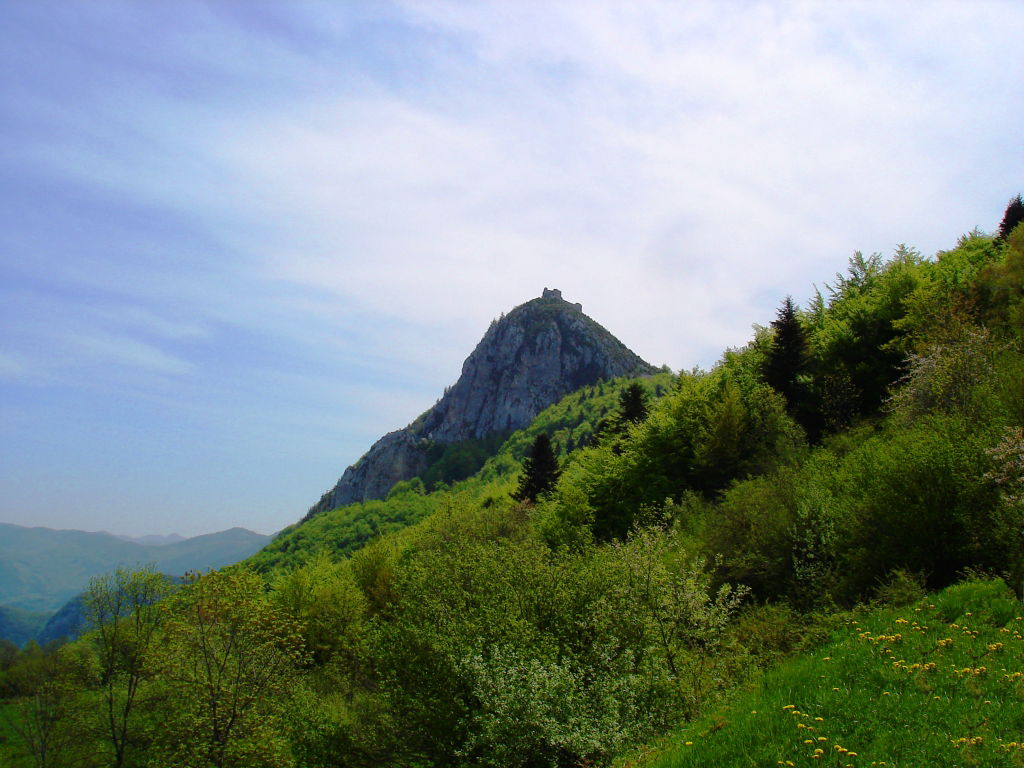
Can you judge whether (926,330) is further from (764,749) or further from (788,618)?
(764,749)

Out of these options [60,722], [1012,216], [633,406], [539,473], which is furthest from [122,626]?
[1012,216]

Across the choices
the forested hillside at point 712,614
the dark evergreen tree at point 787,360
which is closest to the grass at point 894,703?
the forested hillside at point 712,614

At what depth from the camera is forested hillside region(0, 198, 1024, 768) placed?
12828mm

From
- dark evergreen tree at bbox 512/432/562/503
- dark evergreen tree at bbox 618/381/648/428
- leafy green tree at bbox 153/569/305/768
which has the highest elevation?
dark evergreen tree at bbox 618/381/648/428

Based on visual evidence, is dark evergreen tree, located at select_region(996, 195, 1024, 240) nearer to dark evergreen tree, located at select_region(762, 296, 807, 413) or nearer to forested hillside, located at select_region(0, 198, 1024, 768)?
forested hillside, located at select_region(0, 198, 1024, 768)

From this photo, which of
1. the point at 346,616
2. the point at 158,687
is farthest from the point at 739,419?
the point at 158,687

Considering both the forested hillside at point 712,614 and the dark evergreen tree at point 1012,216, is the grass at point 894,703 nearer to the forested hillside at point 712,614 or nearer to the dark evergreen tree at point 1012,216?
the forested hillside at point 712,614

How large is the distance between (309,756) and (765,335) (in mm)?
47683

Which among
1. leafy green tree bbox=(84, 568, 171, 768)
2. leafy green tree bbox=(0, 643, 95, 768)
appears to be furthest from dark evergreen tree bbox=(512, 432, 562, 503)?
leafy green tree bbox=(0, 643, 95, 768)

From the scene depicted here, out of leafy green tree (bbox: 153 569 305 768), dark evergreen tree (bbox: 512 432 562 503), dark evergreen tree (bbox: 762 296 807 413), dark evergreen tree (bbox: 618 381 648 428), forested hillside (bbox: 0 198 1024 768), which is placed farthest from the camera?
dark evergreen tree (bbox: 512 432 562 503)

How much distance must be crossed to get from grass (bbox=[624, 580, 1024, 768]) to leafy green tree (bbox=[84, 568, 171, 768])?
112 feet

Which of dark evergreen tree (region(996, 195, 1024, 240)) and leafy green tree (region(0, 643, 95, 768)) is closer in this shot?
leafy green tree (region(0, 643, 95, 768))

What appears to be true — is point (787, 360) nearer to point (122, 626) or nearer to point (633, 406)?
point (633, 406)

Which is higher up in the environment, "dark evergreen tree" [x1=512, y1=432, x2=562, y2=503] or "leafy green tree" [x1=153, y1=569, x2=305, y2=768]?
"dark evergreen tree" [x1=512, y1=432, x2=562, y2=503]
